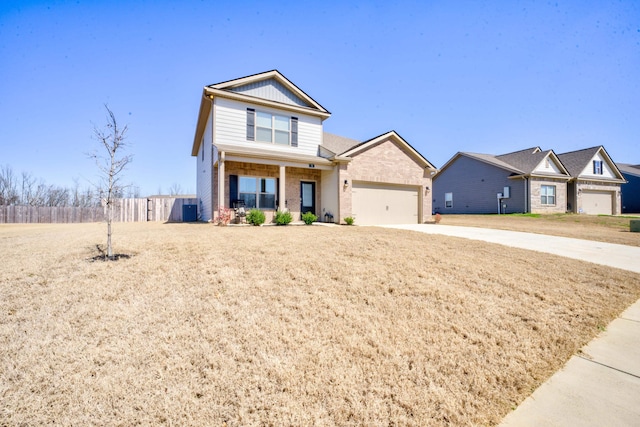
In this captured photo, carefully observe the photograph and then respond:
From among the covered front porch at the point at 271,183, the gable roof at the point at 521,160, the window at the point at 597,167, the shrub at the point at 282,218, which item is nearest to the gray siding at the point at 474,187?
the gable roof at the point at 521,160

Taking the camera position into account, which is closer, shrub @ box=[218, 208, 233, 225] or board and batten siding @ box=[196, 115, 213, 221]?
shrub @ box=[218, 208, 233, 225]

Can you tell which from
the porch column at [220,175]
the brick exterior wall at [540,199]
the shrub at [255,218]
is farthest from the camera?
the brick exterior wall at [540,199]

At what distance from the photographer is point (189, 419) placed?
2.17 meters

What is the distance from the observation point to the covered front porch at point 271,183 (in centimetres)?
1206

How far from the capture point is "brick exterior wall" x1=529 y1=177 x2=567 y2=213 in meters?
22.1

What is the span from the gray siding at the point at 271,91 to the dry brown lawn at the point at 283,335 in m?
9.81

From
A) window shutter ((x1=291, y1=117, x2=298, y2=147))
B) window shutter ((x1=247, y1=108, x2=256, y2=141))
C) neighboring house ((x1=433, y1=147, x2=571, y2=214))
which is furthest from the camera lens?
neighboring house ((x1=433, y1=147, x2=571, y2=214))

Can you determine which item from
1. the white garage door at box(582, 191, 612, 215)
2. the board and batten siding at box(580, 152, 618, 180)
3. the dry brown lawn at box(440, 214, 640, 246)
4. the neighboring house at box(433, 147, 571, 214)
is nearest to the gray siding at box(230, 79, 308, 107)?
the dry brown lawn at box(440, 214, 640, 246)

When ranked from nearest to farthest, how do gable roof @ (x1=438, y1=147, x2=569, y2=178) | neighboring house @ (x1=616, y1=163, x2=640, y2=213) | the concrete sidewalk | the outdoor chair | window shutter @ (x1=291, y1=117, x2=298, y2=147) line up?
1. the concrete sidewalk
2. the outdoor chair
3. window shutter @ (x1=291, y1=117, x2=298, y2=147)
4. gable roof @ (x1=438, y1=147, x2=569, y2=178)
5. neighboring house @ (x1=616, y1=163, x2=640, y2=213)

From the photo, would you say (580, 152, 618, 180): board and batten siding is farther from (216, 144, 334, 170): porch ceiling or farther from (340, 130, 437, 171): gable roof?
(216, 144, 334, 170): porch ceiling

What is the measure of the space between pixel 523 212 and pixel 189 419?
26765 mm

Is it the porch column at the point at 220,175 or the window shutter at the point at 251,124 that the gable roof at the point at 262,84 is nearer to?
the window shutter at the point at 251,124

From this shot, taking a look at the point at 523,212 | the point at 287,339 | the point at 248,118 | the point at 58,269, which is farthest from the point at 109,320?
the point at 523,212

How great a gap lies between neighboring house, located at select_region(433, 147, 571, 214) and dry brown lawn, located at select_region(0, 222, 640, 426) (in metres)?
19.3
